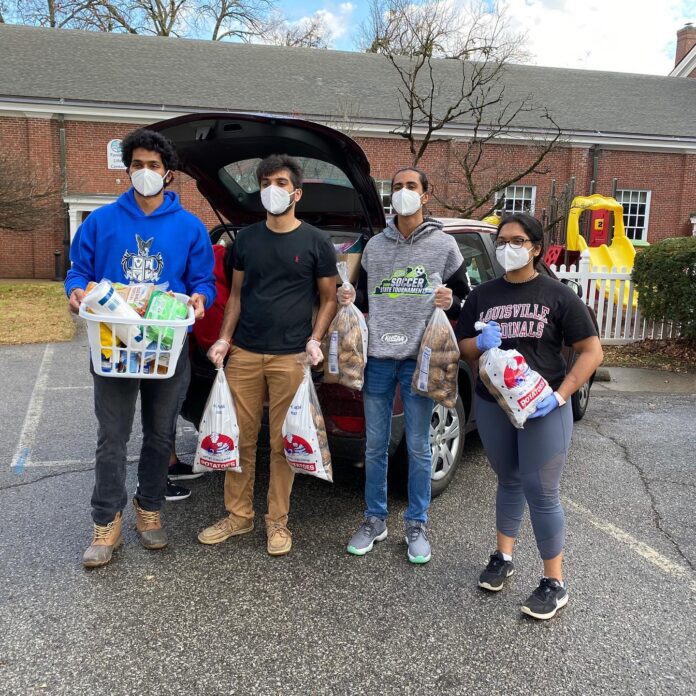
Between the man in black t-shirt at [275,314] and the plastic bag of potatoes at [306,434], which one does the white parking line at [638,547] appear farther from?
the man in black t-shirt at [275,314]

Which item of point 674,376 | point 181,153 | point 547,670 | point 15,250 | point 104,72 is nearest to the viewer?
point 547,670

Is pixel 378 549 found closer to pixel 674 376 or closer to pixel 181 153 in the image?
pixel 181 153

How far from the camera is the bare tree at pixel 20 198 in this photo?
44.3 ft

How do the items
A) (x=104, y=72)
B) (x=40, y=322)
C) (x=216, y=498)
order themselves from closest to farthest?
(x=216, y=498) < (x=40, y=322) < (x=104, y=72)

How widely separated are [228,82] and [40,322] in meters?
13.3

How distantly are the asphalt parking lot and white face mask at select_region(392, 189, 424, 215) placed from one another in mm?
1752

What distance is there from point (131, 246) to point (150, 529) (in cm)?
147

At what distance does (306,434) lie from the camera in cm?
314

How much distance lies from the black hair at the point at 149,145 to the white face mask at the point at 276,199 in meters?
0.49

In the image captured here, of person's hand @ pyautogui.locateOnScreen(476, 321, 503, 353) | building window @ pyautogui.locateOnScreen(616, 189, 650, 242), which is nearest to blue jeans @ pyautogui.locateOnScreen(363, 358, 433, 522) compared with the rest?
person's hand @ pyautogui.locateOnScreen(476, 321, 503, 353)

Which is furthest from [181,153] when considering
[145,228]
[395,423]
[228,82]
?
[228,82]

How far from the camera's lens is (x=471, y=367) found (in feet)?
13.4

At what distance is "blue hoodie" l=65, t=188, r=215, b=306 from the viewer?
3062 millimetres

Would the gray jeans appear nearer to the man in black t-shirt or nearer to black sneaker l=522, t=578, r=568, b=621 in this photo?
the man in black t-shirt
